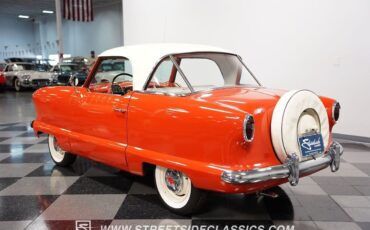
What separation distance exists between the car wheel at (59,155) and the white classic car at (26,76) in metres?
11.2

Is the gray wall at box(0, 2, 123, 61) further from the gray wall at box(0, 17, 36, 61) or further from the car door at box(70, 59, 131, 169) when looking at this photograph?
the car door at box(70, 59, 131, 169)

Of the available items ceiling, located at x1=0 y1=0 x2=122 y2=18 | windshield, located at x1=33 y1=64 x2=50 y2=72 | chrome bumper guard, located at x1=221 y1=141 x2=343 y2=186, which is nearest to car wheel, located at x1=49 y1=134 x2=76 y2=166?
chrome bumper guard, located at x1=221 y1=141 x2=343 y2=186

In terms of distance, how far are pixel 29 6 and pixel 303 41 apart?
20.1 metres

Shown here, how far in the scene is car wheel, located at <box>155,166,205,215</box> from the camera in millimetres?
2838

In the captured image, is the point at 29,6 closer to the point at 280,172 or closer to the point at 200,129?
the point at 200,129

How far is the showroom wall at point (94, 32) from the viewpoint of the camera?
19891 mm

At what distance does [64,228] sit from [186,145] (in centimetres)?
120

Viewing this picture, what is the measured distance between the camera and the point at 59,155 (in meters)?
4.54

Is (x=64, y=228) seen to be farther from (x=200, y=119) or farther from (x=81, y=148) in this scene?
(x=200, y=119)

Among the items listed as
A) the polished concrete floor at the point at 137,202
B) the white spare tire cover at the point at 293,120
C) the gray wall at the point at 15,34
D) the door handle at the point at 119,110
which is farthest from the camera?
the gray wall at the point at 15,34

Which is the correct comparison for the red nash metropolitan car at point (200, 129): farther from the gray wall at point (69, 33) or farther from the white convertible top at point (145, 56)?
the gray wall at point (69, 33)

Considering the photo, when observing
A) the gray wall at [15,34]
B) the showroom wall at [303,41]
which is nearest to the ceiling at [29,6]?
the gray wall at [15,34]

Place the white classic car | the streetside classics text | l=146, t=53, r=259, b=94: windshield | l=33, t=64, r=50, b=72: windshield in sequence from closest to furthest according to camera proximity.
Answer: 1. the streetside classics text
2. l=146, t=53, r=259, b=94: windshield
3. the white classic car
4. l=33, t=64, r=50, b=72: windshield

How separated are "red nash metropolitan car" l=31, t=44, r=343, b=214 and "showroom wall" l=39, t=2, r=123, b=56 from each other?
1664 cm
